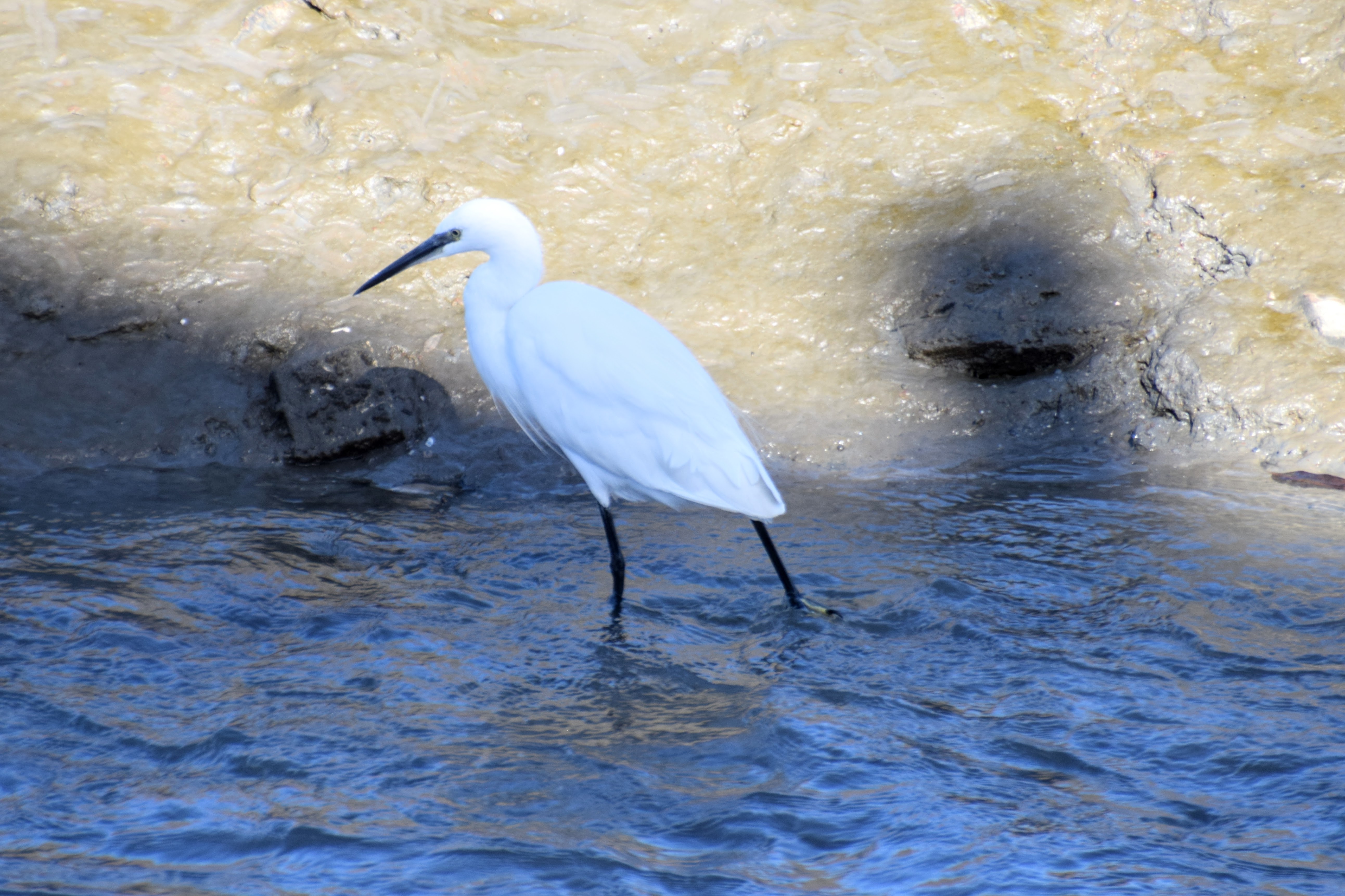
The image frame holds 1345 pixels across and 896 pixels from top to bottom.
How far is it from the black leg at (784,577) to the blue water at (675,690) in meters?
0.07

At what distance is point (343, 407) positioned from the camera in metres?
4.49

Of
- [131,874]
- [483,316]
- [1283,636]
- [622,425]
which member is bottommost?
[1283,636]

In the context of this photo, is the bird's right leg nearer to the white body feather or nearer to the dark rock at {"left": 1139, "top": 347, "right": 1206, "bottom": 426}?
the white body feather

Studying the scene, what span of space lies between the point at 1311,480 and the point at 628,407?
2402 millimetres

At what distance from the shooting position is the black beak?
3.83 metres

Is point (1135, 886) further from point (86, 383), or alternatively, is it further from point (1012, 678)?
point (86, 383)

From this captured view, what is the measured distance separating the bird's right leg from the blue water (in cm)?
9

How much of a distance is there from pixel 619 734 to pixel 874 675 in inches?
27.6

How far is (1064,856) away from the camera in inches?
88.2

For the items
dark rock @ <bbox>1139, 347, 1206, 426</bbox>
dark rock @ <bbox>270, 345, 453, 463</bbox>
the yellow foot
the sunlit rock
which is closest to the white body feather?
the yellow foot

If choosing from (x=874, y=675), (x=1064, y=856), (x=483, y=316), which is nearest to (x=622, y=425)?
(x=483, y=316)

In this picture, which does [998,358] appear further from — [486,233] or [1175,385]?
[486,233]

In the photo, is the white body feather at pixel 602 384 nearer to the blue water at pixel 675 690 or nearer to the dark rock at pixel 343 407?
the blue water at pixel 675 690

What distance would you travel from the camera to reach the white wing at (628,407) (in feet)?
11.3
